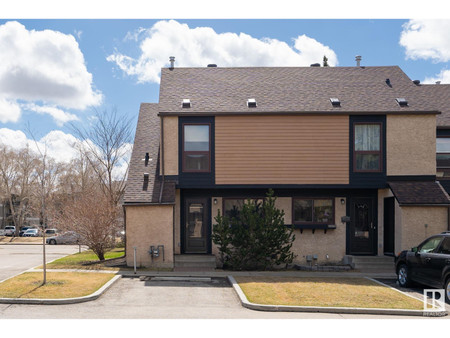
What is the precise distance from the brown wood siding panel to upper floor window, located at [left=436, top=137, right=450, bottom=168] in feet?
14.9

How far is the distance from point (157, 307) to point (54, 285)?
3622 mm

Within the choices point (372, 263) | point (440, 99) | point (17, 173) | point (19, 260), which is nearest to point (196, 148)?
point (372, 263)

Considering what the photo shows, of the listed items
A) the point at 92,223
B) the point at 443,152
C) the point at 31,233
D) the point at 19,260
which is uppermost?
the point at 443,152

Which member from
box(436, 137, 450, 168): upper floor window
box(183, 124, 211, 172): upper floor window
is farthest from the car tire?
box(183, 124, 211, 172): upper floor window

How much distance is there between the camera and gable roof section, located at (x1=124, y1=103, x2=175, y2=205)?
1571 cm

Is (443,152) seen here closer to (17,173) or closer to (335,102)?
(335,102)

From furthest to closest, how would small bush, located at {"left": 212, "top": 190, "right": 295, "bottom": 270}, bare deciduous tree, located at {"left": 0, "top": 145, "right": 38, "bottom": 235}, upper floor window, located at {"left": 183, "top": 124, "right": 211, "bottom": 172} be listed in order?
bare deciduous tree, located at {"left": 0, "top": 145, "right": 38, "bottom": 235}, upper floor window, located at {"left": 183, "top": 124, "right": 211, "bottom": 172}, small bush, located at {"left": 212, "top": 190, "right": 295, "bottom": 270}

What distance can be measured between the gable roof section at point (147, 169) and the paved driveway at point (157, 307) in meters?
4.48

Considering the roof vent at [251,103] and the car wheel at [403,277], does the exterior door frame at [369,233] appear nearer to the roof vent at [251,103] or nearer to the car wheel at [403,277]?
the car wheel at [403,277]

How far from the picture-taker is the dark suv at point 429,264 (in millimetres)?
10502

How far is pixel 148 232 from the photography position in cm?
1541

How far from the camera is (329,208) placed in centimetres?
1702
